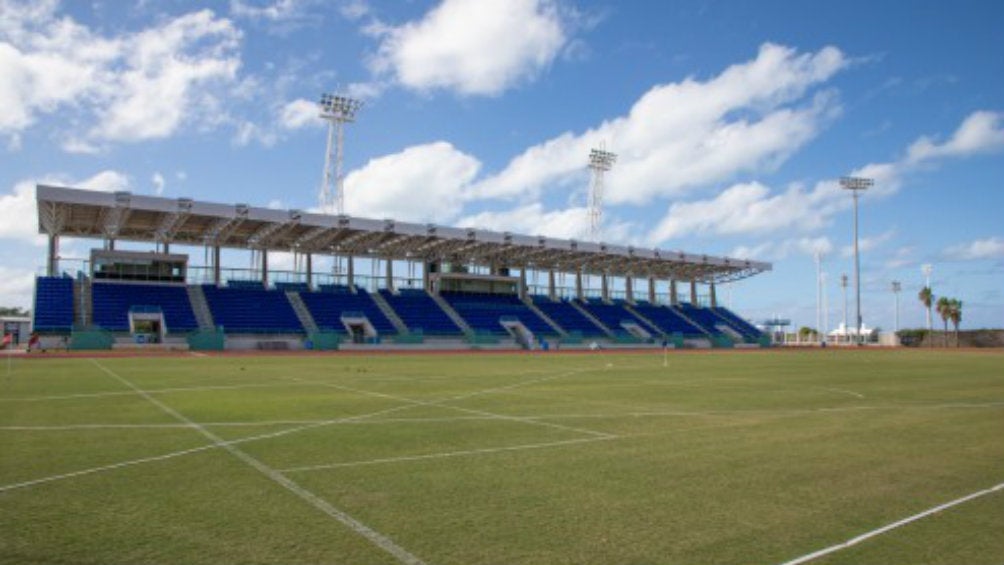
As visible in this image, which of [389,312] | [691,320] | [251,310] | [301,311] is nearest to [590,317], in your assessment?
[691,320]

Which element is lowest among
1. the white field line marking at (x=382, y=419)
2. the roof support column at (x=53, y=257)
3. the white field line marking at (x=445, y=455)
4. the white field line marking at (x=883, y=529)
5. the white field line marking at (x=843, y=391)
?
the white field line marking at (x=843, y=391)

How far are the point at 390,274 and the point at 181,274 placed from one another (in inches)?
773

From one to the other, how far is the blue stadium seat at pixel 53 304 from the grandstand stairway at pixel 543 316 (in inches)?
1676

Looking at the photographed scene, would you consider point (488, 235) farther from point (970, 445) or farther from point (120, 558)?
point (120, 558)

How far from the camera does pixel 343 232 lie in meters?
57.9

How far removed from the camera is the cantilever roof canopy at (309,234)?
47.9 metres

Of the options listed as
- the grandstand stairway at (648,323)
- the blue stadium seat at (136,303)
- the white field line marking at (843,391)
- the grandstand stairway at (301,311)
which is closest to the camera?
the white field line marking at (843,391)

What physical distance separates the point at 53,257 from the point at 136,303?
8088mm

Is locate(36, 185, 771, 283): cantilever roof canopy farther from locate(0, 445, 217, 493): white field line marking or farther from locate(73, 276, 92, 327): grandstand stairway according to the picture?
locate(0, 445, 217, 493): white field line marking

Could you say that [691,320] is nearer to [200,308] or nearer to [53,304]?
[200,308]

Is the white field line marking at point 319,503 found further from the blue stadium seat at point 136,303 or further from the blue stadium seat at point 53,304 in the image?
the blue stadium seat at point 136,303

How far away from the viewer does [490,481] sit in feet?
23.7

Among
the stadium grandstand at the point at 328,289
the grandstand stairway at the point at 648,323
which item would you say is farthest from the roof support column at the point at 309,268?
the grandstand stairway at the point at 648,323

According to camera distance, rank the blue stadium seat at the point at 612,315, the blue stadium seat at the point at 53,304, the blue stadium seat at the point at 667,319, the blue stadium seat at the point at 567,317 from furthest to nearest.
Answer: the blue stadium seat at the point at 667,319
the blue stadium seat at the point at 612,315
the blue stadium seat at the point at 567,317
the blue stadium seat at the point at 53,304
